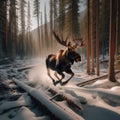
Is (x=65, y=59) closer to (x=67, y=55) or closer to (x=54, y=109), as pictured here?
(x=67, y=55)

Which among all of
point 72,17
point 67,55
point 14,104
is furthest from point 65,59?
point 72,17

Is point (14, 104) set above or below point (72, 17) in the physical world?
below

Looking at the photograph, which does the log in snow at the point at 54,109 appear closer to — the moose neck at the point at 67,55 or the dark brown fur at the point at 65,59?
the dark brown fur at the point at 65,59

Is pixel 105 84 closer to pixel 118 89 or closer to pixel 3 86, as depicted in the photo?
pixel 118 89

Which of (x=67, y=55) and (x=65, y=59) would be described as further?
(x=65, y=59)

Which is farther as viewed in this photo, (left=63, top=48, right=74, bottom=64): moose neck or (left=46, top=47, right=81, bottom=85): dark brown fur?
(left=63, top=48, right=74, bottom=64): moose neck

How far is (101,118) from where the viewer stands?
800 cm

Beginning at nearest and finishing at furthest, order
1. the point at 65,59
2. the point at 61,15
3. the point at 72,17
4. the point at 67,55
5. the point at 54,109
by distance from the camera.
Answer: the point at 54,109, the point at 67,55, the point at 65,59, the point at 72,17, the point at 61,15

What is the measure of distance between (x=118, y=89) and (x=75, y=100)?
3.58 meters

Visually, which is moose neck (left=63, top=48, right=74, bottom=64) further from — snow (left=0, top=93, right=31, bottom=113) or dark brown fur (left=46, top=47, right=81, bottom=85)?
snow (left=0, top=93, right=31, bottom=113)

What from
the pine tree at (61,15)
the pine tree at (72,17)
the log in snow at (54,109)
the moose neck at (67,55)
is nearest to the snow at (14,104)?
the log in snow at (54,109)

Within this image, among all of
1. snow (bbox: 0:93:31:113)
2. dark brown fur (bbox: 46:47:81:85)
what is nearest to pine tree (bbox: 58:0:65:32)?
dark brown fur (bbox: 46:47:81:85)

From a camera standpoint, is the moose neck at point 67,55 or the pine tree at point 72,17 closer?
the moose neck at point 67,55

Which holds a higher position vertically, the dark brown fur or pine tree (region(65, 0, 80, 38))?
pine tree (region(65, 0, 80, 38))
